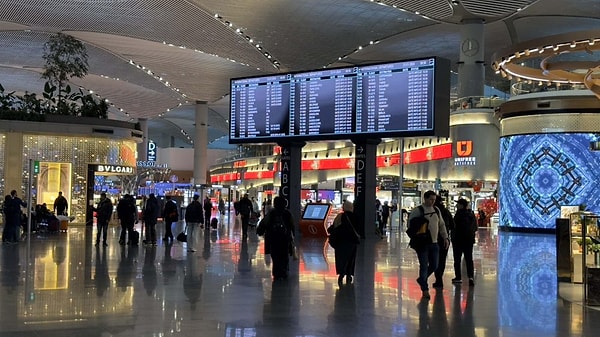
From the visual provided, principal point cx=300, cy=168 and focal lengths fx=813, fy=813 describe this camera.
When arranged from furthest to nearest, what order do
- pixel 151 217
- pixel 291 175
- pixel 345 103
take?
pixel 291 175 → pixel 345 103 → pixel 151 217

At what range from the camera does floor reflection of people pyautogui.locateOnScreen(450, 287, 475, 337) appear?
794 centimetres

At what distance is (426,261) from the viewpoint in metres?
11.0

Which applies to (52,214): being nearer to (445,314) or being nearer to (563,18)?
(445,314)

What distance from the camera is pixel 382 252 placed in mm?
19031

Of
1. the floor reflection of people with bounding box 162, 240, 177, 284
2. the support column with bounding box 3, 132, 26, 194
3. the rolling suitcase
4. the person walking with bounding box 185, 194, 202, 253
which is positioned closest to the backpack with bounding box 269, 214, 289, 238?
the floor reflection of people with bounding box 162, 240, 177, 284

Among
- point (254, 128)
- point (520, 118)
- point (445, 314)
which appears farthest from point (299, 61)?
point (445, 314)

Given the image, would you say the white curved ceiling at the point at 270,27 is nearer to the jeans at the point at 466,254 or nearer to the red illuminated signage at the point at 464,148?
the red illuminated signage at the point at 464,148

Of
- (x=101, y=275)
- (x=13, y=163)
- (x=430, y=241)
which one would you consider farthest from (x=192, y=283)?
(x=13, y=163)

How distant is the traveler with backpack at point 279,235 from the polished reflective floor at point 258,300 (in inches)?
13.3

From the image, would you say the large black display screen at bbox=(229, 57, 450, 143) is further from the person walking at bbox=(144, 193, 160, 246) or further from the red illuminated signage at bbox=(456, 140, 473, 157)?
the red illuminated signage at bbox=(456, 140, 473, 157)

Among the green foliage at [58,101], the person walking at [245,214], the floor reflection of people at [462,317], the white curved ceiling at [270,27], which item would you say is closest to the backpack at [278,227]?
the floor reflection of people at [462,317]

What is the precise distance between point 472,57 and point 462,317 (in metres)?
28.6

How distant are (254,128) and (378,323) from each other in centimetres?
1657

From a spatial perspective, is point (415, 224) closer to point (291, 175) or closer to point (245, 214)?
point (245, 214)
